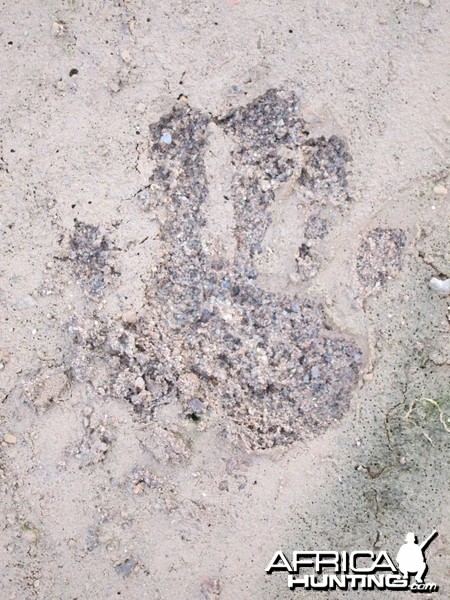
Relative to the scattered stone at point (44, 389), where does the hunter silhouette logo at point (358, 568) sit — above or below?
below

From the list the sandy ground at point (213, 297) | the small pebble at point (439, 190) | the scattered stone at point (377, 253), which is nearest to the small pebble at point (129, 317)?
the sandy ground at point (213, 297)

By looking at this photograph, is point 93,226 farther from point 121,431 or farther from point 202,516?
point 202,516

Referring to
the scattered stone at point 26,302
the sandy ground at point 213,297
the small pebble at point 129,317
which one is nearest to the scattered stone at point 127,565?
the sandy ground at point 213,297

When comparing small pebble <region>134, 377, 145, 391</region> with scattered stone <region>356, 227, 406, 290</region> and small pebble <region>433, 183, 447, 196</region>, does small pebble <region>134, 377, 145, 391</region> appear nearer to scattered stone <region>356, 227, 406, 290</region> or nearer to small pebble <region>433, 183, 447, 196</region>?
scattered stone <region>356, 227, 406, 290</region>

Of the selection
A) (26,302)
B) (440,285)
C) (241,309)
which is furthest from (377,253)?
(26,302)

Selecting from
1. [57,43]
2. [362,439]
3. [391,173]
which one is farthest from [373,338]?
[57,43]

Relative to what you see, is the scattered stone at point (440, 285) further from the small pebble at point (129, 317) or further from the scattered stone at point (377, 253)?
the small pebble at point (129, 317)

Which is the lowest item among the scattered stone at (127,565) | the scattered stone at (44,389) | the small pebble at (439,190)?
the scattered stone at (127,565)
